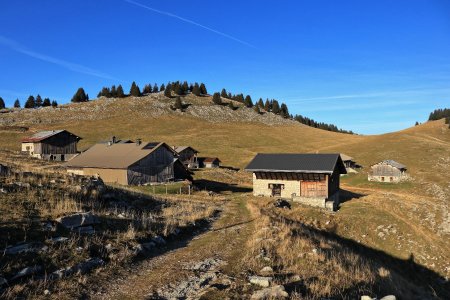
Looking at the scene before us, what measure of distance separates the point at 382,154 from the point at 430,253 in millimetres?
73992

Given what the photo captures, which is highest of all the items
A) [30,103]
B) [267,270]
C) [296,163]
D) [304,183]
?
[30,103]

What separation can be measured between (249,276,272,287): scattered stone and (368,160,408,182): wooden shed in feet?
237

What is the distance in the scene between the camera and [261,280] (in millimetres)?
11172

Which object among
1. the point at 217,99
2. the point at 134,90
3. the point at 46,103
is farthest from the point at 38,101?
the point at 217,99

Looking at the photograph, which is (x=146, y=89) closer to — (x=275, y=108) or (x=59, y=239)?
(x=275, y=108)

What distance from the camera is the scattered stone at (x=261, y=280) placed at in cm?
1102

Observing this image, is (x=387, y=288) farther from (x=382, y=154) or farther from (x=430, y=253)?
(x=382, y=154)

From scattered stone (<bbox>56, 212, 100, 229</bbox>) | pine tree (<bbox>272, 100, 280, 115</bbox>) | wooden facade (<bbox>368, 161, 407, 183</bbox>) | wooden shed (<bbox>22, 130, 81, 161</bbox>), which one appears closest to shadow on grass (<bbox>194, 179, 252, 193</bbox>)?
wooden facade (<bbox>368, 161, 407, 183</bbox>)

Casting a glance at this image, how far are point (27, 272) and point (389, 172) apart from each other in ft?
250

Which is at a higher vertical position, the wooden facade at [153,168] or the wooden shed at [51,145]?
the wooden shed at [51,145]

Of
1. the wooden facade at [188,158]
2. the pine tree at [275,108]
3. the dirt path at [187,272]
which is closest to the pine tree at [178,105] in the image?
the pine tree at [275,108]

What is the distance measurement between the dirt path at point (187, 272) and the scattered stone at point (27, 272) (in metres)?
2.11

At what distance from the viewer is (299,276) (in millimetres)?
12164

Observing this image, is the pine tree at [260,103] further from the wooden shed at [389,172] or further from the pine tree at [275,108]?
the wooden shed at [389,172]
